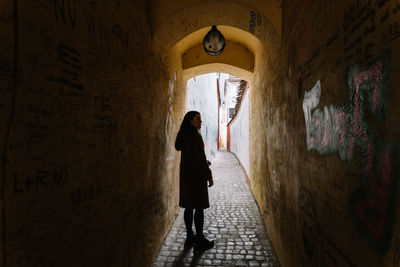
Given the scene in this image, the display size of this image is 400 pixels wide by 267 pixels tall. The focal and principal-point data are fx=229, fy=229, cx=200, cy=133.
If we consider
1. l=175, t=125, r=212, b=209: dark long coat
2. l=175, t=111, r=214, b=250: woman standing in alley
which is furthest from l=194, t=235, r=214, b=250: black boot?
l=175, t=125, r=212, b=209: dark long coat

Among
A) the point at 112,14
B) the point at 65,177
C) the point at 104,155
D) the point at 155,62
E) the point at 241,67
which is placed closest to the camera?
the point at 65,177

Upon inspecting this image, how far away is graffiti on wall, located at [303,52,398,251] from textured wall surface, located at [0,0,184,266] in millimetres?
1575

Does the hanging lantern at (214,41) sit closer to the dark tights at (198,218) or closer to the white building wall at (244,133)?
the dark tights at (198,218)

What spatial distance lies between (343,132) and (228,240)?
9.35 ft

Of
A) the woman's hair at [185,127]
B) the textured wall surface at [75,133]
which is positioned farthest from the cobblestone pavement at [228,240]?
the woman's hair at [185,127]

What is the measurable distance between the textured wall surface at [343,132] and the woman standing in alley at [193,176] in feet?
3.99

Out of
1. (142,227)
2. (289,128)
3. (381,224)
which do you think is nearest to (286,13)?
(289,128)

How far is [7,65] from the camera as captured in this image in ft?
3.31

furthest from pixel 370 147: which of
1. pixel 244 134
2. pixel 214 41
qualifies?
pixel 244 134

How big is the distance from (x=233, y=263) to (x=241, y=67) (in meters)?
3.75

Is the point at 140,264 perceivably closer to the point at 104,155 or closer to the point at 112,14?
the point at 104,155

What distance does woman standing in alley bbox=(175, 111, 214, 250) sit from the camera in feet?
→ 10.6

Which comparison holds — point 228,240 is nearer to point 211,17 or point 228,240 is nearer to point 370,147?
point 370,147

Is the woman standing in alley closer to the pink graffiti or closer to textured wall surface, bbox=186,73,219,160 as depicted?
the pink graffiti
